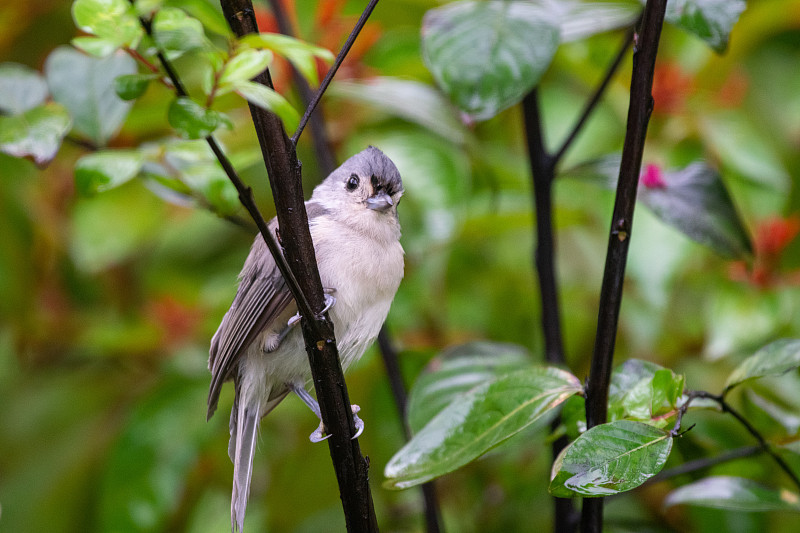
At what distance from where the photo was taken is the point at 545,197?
1.80m

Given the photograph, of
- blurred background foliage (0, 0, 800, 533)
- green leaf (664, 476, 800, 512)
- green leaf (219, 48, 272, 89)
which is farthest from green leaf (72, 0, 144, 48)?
green leaf (664, 476, 800, 512)

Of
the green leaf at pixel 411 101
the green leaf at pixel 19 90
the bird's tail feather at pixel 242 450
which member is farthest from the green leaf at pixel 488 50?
the bird's tail feather at pixel 242 450

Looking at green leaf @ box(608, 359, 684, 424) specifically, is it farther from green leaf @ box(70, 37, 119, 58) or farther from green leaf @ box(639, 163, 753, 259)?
green leaf @ box(70, 37, 119, 58)

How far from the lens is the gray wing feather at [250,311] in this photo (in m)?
1.81

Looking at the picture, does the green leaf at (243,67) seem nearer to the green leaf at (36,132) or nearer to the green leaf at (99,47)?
the green leaf at (99,47)

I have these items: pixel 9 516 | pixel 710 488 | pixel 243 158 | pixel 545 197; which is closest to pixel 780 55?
pixel 545 197

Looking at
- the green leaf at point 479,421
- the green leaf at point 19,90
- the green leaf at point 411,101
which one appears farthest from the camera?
the green leaf at point 411,101

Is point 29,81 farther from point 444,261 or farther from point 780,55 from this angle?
point 780,55

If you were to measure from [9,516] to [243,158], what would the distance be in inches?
64.7

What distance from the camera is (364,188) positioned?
218 cm

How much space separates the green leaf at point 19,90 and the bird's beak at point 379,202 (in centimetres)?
87

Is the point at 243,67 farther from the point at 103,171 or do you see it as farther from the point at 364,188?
the point at 364,188

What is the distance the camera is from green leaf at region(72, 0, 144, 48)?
988mm

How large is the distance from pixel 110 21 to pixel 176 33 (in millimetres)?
97
